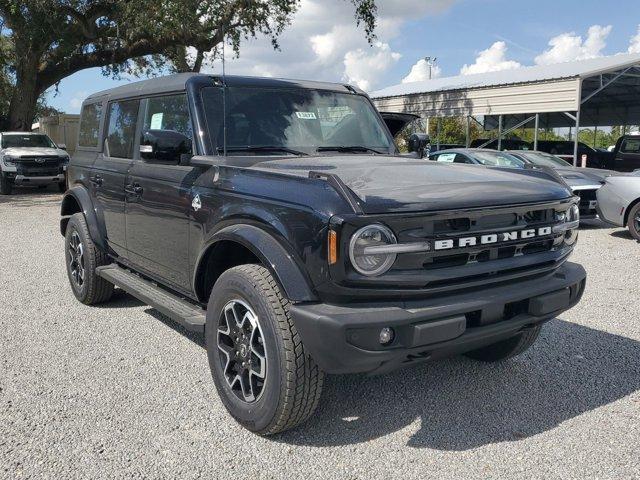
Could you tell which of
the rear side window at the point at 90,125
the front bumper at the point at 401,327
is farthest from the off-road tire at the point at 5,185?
the front bumper at the point at 401,327

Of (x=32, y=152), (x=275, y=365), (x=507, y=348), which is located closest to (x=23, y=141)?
(x=32, y=152)

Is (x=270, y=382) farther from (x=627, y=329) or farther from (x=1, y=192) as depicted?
(x=1, y=192)

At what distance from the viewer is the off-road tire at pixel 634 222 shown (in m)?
9.27

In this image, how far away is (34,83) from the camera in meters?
22.9

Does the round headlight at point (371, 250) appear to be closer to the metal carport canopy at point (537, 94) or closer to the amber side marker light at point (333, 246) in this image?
the amber side marker light at point (333, 246)

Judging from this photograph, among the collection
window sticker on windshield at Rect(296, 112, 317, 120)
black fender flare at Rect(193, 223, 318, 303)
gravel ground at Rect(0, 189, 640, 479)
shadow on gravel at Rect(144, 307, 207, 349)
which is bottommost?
gravel ground at Rect(0, 189, 640, 479)

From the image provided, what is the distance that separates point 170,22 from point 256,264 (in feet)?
45.8

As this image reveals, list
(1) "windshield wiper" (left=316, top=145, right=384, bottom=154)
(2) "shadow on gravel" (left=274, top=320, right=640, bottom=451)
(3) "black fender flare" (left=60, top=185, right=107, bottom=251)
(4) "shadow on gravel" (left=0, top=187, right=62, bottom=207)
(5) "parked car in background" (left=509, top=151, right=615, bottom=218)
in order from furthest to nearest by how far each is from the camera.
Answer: (4) "shadow on gravel" (left=0, top=187, right=62, bottom=207) → (5) "parked car in background" (left=509, top=151, right=615, bottom=218) → (3) "black fender flare" (left=60, top=185, right=107, bottom=251) → (1) "windshield wiper" (left=316, top=145, right=384, bottom=154) → (2) "shadow on gravel" (left=274, top=320, right=640, bottom=451)

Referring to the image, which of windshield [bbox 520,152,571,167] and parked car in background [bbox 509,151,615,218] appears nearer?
parked car in background [bbox 509,151,615,218]

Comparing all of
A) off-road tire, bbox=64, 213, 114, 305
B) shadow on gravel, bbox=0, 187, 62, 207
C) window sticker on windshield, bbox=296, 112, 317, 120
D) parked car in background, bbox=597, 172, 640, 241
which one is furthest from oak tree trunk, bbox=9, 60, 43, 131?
window sticker on windshield, bbox=296, 112, 317, 120

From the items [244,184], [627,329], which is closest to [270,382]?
[244,184]

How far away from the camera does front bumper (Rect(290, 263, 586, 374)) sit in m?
2.64

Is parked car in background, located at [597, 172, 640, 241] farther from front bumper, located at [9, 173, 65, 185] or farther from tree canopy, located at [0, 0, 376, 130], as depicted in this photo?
front bumper, located at [9, 173, 65, 185]

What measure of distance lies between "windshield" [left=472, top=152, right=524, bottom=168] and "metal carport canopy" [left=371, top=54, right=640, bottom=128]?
7.51m
